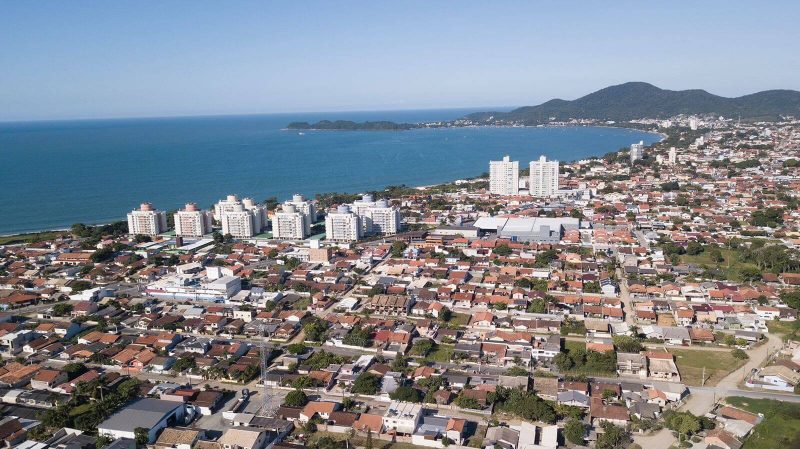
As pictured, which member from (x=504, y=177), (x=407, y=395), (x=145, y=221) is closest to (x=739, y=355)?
(x=407, y=395)

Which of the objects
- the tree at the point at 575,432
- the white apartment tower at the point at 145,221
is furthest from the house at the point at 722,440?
the white apartment tower at the point at 145,221

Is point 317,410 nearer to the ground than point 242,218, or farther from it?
nearer to the ground

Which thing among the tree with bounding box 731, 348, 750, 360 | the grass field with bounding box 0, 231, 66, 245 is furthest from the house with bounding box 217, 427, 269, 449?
the grass field with bounding box 0, 231, 66, 245

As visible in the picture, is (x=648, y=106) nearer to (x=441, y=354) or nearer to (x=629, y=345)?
(x=629, y=345)

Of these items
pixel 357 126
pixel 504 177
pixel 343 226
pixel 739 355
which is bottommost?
pixel 739 355

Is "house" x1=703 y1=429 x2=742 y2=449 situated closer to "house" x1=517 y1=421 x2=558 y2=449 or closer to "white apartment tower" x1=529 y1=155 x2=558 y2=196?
"house" x1=517 y1=421 x2=558 y2=449

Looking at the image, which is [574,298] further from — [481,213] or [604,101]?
[604,101]
